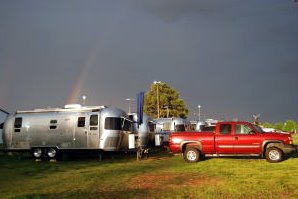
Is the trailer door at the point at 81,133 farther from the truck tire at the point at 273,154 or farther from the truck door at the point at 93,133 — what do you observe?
the truck tire at the point at 273,154

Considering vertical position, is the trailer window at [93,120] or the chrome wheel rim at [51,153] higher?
the trailer window at [93,120]

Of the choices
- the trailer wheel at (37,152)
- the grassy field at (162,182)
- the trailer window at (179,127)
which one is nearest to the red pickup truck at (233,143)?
the grassy field at (162,182)

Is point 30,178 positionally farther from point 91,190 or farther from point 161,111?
point 161,111

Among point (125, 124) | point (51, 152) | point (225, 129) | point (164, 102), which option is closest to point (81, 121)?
point (125, 124)

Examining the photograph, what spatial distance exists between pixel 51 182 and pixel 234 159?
11017mm

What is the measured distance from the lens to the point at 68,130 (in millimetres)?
25250

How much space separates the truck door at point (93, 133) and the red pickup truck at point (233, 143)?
469cm

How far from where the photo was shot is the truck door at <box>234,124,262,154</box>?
21.2 m

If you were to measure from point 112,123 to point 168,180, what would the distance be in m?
10.0

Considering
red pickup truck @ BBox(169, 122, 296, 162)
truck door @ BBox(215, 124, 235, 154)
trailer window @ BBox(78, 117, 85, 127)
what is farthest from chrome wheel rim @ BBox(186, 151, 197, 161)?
trailer window @ BBox(78, 117, 85, 127)

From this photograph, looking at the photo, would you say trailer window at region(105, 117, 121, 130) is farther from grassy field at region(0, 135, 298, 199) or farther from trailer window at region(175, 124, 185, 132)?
trailer window at region(175, 124, 185, 132)

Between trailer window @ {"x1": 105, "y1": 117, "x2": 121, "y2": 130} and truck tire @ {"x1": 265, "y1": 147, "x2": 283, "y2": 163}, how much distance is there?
867 centimetres

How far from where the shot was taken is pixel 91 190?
13.2 m

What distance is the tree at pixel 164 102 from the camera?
78.4 metres
